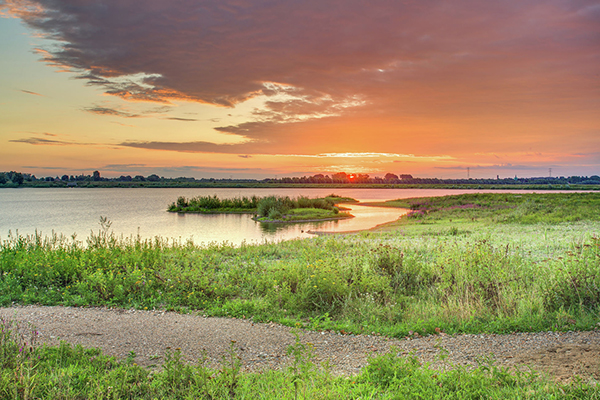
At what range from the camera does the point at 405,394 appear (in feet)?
13.5

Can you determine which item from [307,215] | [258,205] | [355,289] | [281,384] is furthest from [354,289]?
[258,205]

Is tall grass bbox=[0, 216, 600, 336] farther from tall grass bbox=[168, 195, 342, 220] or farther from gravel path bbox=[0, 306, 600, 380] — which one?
tall grass bbox=[168, 195, 342, 220]

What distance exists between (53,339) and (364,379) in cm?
504

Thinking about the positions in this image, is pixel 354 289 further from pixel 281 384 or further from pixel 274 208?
pixel 274 208

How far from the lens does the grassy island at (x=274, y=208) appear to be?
120ft

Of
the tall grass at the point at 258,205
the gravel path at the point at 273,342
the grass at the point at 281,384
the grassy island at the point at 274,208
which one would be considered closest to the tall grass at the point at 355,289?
the gravel path at the point at 273,342

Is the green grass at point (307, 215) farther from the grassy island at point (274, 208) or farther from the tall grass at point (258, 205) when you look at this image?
the tall grass at point (258, 205)

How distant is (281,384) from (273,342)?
185cm

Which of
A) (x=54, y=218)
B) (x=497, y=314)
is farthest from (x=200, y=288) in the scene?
(x=54, y=218)

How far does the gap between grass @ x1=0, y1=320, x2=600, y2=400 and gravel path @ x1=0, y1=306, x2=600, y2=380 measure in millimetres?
581

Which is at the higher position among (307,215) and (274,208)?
(274,208)

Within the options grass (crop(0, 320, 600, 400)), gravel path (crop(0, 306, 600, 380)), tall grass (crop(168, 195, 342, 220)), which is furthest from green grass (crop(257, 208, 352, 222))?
grass (crop(0, 320, 600, 400))

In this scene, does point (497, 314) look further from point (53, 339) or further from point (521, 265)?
point (53, 339)

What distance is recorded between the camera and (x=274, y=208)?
124 ft
